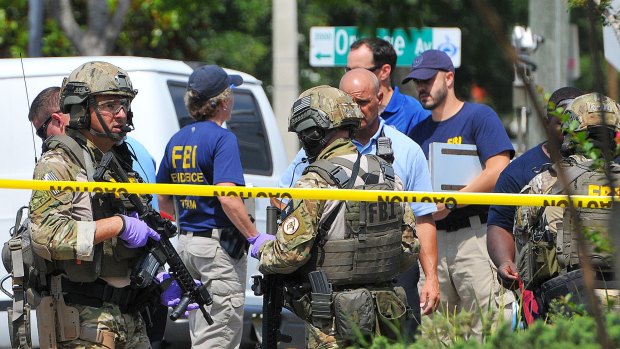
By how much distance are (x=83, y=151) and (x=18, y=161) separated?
9.18 feet

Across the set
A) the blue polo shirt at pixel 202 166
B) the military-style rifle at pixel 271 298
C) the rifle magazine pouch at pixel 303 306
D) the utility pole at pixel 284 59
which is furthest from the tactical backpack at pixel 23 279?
the utility pole at pixel 284 59

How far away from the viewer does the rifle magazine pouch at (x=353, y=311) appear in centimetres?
471

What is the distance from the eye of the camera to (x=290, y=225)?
15.4 feet

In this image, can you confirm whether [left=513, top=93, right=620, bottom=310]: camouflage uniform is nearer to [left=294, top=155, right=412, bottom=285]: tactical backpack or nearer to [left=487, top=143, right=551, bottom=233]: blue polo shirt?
[left=487, top=143, right=551, bottom=233]: blue polo shirt

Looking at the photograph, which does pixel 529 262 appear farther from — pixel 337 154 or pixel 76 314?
pixel 76 314

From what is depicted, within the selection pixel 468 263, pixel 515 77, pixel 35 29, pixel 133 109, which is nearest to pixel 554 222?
pixel 468 263

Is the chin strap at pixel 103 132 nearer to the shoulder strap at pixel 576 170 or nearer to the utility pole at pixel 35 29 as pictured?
the shoulder strap at pixel 576 170

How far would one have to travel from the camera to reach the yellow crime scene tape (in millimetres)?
4676

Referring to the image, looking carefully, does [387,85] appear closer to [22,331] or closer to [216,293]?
[216,293]

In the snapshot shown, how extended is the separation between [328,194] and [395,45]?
499cm

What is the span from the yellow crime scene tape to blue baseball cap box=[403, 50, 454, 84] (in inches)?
66.5

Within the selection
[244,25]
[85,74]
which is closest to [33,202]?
[85,74]

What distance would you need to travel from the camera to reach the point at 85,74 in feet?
16.2

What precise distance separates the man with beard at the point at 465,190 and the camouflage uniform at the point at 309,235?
1.66 m
